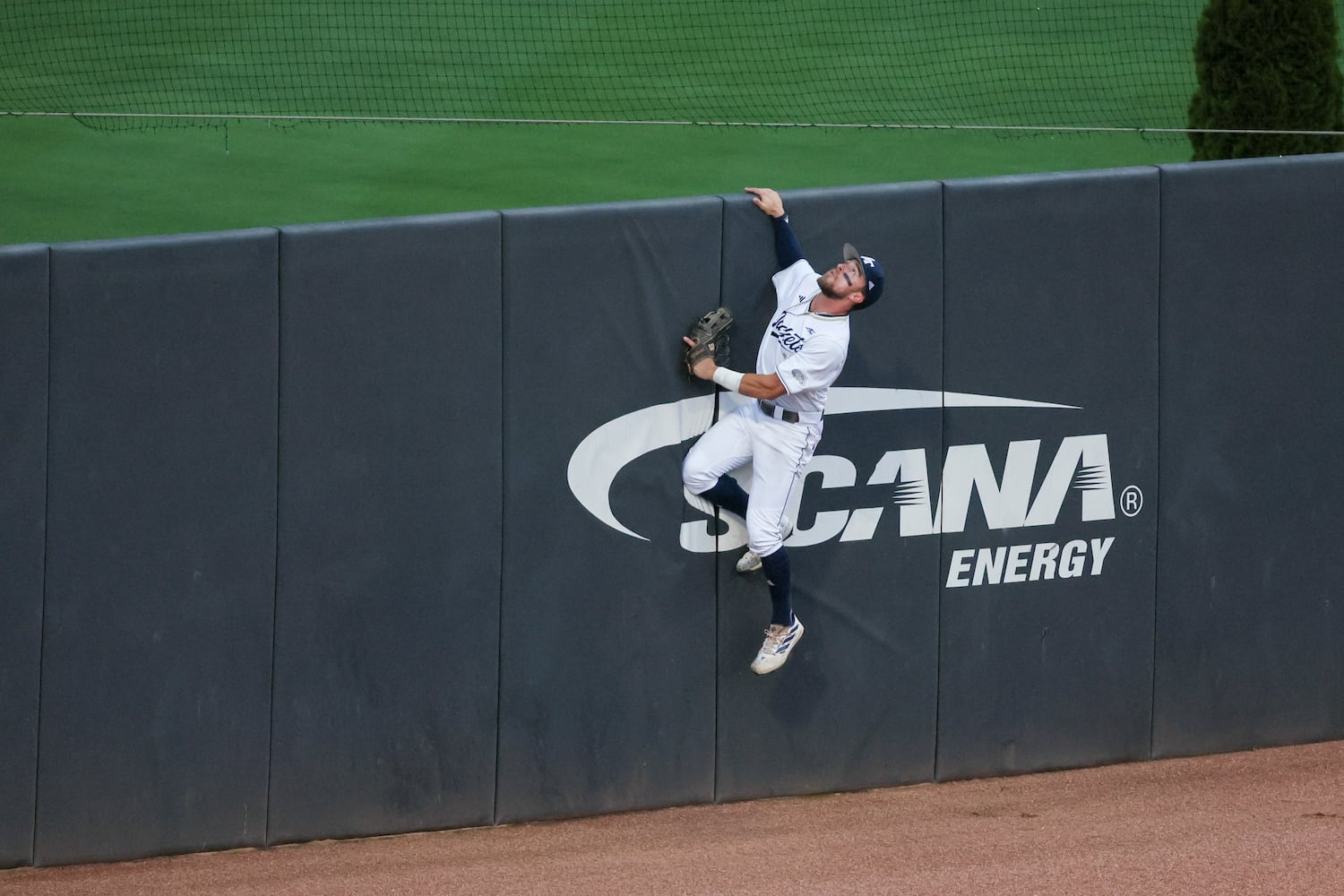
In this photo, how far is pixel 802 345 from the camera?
5648mm

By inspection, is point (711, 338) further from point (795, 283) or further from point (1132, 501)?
point (1132, 501)

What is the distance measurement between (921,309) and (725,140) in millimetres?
6044

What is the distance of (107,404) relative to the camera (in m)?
5.48

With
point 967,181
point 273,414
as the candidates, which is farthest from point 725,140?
point 273,414

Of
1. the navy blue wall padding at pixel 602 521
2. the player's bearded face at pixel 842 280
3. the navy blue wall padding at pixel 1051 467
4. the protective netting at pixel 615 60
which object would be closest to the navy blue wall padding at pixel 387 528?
the navy blue wall padding at pixel 602 521

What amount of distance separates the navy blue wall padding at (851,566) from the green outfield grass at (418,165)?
4.76 m

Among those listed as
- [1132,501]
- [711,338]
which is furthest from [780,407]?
[1132,501]

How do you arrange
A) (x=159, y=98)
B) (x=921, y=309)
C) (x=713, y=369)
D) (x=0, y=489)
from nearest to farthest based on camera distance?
(x=0, y=489)
(x=713, y=369)
(x=921, y=309)
(x=159, y=98)

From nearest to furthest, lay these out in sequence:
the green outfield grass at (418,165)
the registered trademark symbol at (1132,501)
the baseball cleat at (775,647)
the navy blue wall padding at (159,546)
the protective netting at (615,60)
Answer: the navy blue wall padding at (159,546) → the baseball cleat at (775,647) → the registered trademark symbol at (1132,501) → the green outfield grass at (418,165) → the protective netting at (615,60)

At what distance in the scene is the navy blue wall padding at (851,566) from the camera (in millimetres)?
6020

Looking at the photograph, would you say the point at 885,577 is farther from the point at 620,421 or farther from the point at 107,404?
the point at 107,404

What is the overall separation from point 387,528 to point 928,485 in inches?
90.6

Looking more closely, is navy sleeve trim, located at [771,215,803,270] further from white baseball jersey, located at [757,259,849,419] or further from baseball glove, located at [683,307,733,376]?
baseball glove, located at [683,307,733,376]

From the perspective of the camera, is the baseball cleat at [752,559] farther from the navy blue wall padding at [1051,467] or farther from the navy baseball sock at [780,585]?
the navy blue wall padding at [1051,467]
